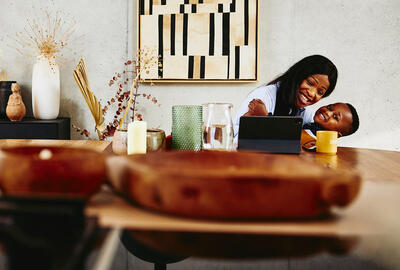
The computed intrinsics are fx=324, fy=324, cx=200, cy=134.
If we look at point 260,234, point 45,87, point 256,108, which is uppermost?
point 45,87

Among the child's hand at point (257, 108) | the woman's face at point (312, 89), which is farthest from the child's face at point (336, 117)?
the child's hand at point (257, 108)

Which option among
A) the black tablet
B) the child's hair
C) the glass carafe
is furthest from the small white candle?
the child's hair

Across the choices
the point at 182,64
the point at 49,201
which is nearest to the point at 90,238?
the point at 49,201

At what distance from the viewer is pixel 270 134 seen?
1475 millimetres

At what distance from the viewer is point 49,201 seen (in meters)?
0.43

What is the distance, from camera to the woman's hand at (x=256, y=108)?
10.4 ft

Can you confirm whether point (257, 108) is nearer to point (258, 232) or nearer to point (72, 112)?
point (72, 112)

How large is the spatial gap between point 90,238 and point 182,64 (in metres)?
2.85

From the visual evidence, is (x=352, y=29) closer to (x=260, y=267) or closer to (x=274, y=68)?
(x=274, y=68)

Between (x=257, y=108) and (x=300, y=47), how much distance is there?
0.71 meters

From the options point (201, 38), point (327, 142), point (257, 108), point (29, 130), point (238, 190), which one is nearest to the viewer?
point (238, 190)

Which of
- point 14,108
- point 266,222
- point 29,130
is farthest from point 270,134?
point 14,108

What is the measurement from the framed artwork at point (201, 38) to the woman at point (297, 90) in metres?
0.24

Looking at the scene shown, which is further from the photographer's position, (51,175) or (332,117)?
(332,117)
